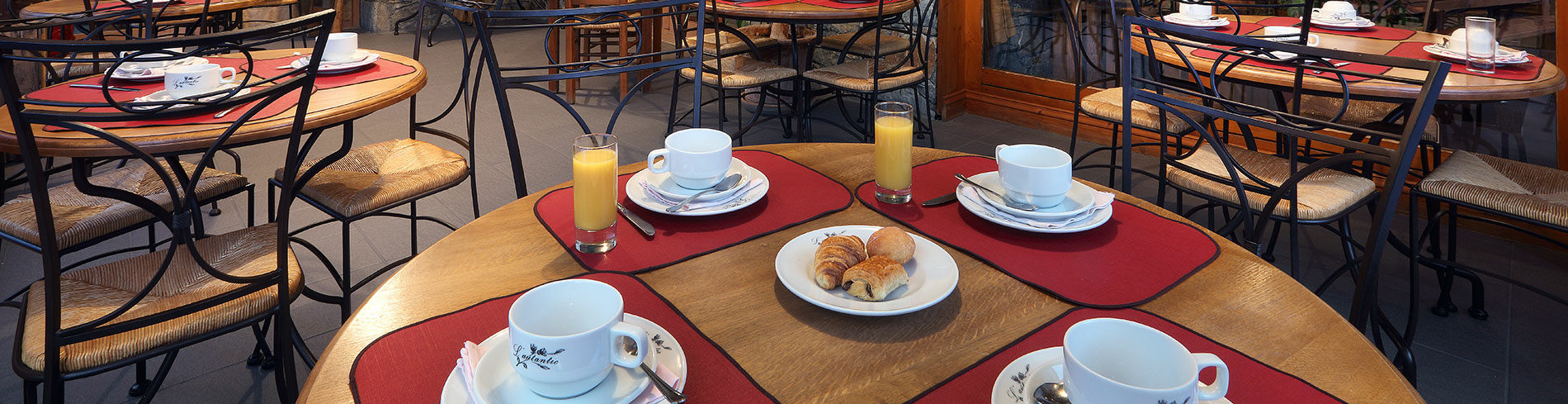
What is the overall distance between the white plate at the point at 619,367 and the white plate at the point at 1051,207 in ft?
1.63

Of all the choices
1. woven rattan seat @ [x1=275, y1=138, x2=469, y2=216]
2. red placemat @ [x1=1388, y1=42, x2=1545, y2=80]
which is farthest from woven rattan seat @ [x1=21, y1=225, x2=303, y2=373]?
red placemat @ [x1=1388, y1=42, x2=1545, y2=80]

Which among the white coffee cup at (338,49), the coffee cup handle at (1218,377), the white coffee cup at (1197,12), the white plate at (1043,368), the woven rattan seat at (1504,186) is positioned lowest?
the woven rattan seat at (1504,186)

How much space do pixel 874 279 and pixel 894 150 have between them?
1.10ft

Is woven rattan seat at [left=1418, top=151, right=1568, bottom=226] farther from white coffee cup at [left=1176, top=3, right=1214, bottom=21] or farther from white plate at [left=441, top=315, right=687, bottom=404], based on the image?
white plate at [left=441, top=315, right=687, bottom=404]

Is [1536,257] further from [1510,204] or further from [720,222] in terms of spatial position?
[720,222]

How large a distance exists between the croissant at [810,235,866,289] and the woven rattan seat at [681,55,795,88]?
2.34m

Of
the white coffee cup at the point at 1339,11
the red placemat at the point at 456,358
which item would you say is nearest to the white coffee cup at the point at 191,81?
the red placemat at the point at 456,358

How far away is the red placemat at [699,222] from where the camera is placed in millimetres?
958

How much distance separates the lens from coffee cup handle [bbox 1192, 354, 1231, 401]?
23.6 inches

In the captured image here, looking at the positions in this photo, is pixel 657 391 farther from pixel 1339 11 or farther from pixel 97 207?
pixel 1339 11

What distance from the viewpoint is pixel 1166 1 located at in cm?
383

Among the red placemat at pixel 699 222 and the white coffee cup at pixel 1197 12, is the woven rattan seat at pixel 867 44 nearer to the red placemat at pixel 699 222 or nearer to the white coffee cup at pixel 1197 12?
the white coffee cup at pixel 1197 12

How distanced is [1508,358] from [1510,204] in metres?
0.44

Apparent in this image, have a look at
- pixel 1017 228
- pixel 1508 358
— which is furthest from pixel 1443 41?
pixel 1017 228
